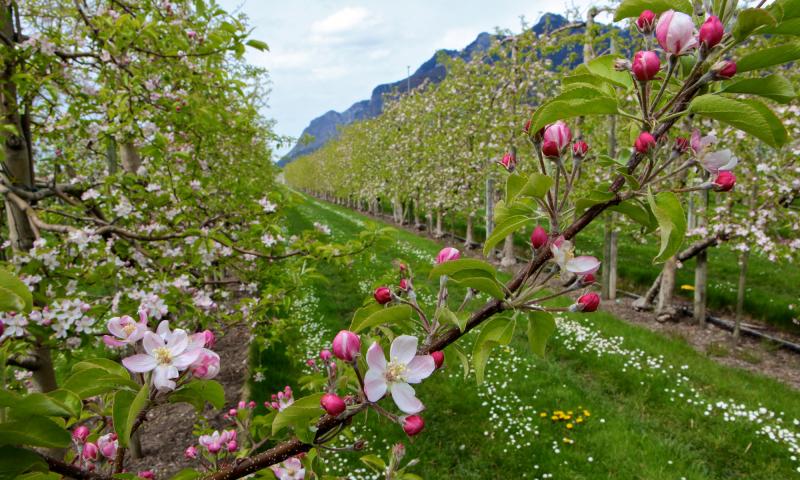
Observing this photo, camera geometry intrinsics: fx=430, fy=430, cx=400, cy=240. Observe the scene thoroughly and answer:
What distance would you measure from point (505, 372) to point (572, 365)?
1.01m

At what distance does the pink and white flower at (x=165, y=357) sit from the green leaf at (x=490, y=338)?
564mm

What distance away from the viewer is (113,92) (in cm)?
327

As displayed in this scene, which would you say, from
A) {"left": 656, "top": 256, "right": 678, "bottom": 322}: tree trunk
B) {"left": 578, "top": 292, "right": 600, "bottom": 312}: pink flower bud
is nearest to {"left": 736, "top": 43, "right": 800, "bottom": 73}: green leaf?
{"left": 578, "top": 292, "right": 600, "bottom": 312}: pink flower bud

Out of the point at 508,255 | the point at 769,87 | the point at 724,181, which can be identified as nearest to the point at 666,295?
the point at 508,255

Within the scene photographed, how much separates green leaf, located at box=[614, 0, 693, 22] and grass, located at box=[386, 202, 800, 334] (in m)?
5.15

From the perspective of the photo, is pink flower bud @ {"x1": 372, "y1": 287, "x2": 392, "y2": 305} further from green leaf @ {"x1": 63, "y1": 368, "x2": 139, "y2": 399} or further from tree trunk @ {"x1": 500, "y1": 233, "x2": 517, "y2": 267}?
tree trunk @ {"x1": 500, "y1": 233, "x2": 517, "y2": 267}

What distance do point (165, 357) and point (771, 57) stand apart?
4.12ft

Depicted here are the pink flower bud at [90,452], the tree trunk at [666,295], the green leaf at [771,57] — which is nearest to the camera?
the green leaf at [771,57]

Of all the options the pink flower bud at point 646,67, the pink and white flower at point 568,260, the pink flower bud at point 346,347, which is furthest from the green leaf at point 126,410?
the pink flower bud at point 646,67

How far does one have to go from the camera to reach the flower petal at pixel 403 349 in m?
0.81

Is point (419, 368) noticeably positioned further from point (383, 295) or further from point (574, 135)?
point (574, 135)

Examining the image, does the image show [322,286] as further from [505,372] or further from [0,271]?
[0,271]

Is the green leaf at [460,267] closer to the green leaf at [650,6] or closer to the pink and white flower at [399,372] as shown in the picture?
the pink and white flower at [399,372]

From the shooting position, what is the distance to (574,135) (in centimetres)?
797
